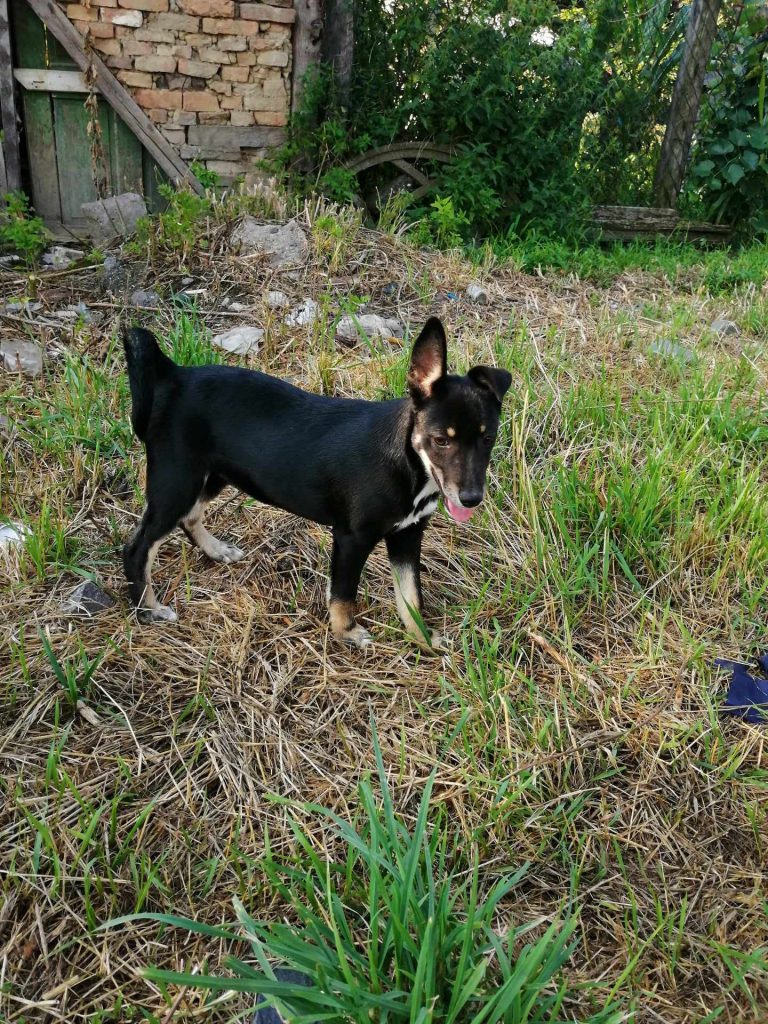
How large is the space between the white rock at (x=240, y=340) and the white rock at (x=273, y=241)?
0.93m

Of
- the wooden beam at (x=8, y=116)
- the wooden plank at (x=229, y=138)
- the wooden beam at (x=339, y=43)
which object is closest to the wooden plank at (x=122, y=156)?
the wooden plank at (x=229, y=138)

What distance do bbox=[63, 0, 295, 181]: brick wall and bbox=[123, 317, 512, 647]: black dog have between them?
507cm

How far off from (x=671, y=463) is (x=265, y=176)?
515cm

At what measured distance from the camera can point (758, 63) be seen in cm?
775

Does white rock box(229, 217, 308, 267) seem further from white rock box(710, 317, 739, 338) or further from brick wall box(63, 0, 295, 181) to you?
white rock box(710, 317, 739, 338)

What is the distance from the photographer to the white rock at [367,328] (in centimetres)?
484

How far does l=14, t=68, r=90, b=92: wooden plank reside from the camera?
6.90m

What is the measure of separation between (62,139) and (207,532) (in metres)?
5.53

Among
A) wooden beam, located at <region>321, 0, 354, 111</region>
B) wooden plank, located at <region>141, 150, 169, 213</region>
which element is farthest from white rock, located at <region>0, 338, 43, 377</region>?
wooden beam, located at <region>321, 0, 354, 111</region>

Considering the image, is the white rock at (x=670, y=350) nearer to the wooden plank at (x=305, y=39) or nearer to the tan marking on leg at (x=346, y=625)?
the tan marking on leg at (x=346, y=625)

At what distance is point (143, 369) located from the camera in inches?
110

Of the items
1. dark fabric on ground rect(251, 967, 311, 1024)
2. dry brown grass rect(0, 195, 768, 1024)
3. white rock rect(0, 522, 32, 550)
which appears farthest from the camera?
white rock rect(0, 522, 32, 550)

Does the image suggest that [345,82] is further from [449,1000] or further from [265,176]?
[449,1000]

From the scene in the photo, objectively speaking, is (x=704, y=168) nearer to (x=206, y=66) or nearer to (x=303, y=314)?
(x=206, y=66)
